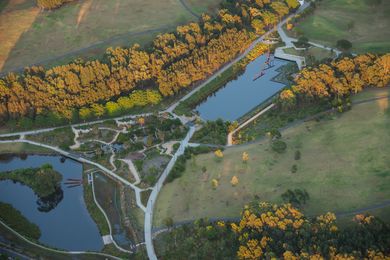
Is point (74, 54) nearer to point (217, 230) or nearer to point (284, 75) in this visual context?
point (284, 75)

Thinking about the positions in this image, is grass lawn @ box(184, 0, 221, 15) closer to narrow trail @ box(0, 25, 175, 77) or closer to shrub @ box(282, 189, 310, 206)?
narrow trail @ box(0, 25, 175, 77)

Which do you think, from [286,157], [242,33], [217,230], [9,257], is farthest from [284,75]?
[9,257]

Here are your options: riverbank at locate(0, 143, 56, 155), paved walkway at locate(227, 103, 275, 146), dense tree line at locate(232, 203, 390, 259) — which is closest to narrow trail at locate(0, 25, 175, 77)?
riverbank at locate(0, 143, 56, 155)

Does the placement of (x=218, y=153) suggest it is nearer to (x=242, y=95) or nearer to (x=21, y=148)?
(x=242, y=95)

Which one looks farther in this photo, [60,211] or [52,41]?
[52,41]

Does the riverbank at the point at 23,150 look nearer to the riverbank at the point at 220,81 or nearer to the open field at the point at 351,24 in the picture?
the riverbank at the point at 220,81

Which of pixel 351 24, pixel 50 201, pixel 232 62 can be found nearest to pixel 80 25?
pixel 232 62
